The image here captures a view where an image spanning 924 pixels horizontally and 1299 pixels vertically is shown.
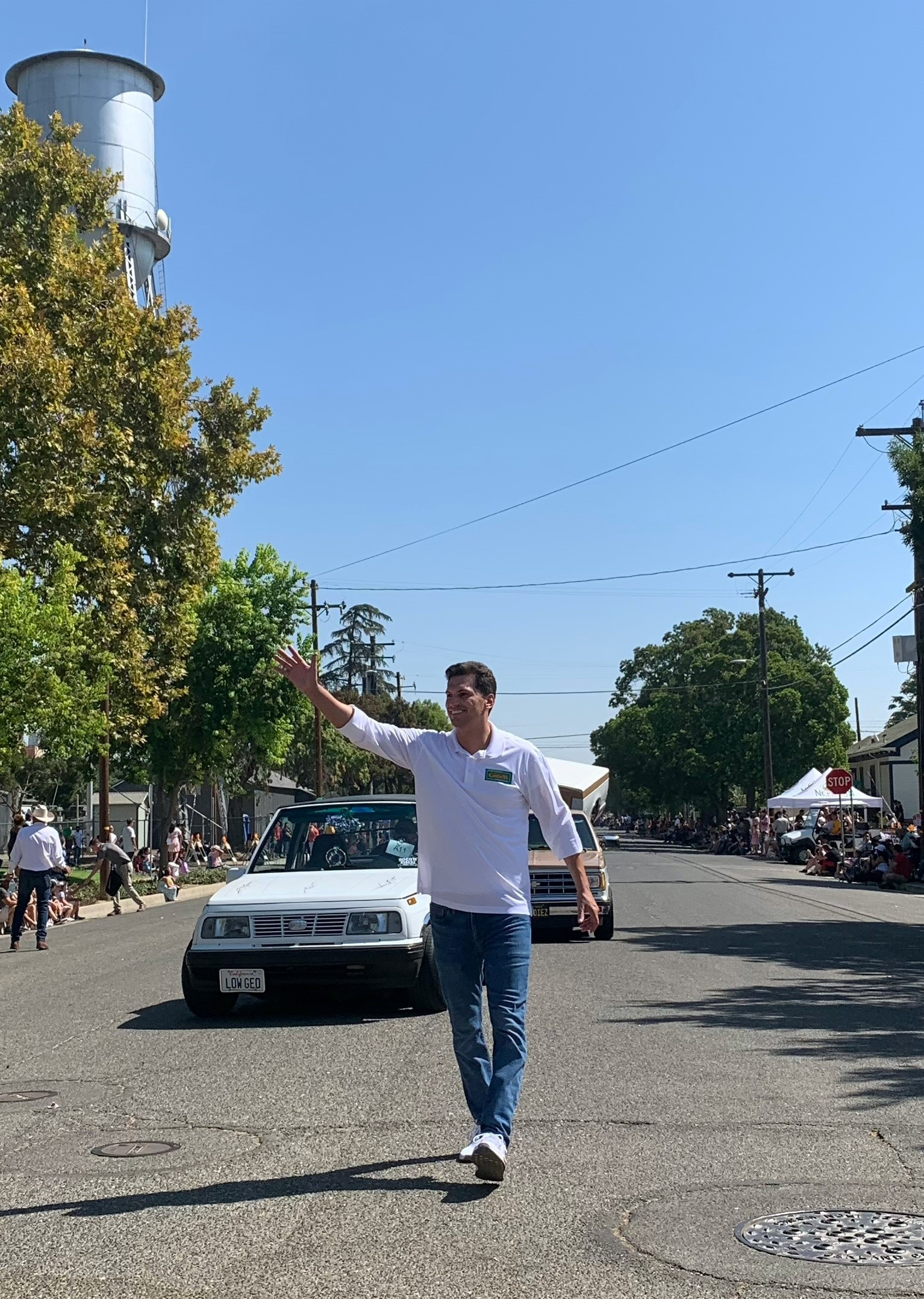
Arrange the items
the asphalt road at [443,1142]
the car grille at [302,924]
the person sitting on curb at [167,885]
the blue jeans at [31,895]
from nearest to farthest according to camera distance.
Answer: the asphalt road at [443,1142]
the car grille at [302,924]
the blue jeans at [31,895]
the person sitting on curb at [167,885]

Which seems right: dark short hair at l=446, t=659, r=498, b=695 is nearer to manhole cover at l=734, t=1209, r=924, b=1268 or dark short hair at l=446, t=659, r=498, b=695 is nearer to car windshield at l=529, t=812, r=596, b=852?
manhole cover at l=734, t=1209, r=924, b=1268

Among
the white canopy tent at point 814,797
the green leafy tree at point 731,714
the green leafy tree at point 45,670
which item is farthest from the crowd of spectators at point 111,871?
the green leafy tree at point 731,714

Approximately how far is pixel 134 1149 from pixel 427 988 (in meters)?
4.31

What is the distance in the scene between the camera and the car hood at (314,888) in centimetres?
1047

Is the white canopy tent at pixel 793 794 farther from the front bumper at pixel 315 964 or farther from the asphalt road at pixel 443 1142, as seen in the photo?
the front bumper at pixel 315 964

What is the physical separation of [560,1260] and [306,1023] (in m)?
5.88

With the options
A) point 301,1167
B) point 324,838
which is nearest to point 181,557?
point 324,838

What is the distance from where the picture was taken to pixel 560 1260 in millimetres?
4723

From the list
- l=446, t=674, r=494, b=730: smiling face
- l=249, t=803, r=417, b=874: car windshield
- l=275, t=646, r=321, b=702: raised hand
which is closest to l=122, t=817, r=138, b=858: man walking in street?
l=249, t=803, r=417, b=874: car windshield

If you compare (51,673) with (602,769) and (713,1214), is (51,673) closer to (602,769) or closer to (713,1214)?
(602,769)

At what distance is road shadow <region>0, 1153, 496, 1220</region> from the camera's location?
5457 millimetres

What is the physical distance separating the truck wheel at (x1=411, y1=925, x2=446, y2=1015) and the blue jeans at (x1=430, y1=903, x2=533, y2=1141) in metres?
4.54

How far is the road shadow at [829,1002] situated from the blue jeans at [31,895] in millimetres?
6901

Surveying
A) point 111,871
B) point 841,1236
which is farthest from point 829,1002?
point 111,871
